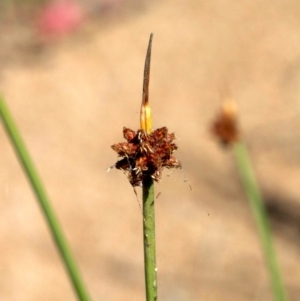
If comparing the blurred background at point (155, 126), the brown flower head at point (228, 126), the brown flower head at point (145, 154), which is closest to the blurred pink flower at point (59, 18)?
the blurred background at point (155, 126)

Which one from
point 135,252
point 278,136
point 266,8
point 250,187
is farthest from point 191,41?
point 250,187

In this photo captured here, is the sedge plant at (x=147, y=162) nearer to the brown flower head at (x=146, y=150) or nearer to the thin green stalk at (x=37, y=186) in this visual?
the brown flower head at (x=146, y=150)

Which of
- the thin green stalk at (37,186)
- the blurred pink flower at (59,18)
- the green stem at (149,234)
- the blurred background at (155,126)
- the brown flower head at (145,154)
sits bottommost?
the green stem at (149,234)

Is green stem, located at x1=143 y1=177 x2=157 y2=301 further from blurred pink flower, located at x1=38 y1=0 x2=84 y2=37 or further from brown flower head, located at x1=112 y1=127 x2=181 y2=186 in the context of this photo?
blurred pink flower, located at x1=38 y1=0 x2=84 y2=37

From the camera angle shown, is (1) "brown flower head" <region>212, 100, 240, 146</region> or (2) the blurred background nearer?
(1) "brown flower head" <region>212, 100, 240, 146</region>

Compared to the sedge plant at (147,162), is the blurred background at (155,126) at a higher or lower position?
higher

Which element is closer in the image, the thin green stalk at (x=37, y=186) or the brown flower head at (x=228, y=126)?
the thin green stalk at (x=37, y=186)

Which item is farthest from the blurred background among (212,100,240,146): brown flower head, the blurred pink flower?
(212,100,240,146): brown flower head

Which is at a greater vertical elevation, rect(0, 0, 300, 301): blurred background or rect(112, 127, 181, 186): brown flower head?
rect(0, 0, 300, 301): blurred background
